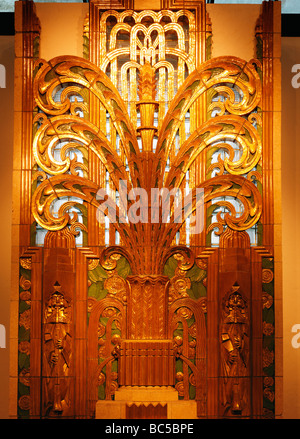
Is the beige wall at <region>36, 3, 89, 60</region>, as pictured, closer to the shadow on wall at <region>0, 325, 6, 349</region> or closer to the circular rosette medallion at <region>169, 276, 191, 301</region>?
the circular rosette medallion at <region>169, 276, 191, 301</region>

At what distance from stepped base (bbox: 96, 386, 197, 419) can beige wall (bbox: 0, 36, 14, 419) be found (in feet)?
3.70

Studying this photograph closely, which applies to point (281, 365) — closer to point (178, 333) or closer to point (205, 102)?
point (178, 333)

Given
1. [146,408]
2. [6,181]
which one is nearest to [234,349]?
[146,408]

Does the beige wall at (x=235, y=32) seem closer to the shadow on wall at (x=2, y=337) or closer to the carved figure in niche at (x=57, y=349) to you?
the carved figure in niche at (x=57, y=349)

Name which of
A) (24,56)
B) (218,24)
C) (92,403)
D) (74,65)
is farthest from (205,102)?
(92,403)

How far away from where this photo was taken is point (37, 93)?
7.39 meters

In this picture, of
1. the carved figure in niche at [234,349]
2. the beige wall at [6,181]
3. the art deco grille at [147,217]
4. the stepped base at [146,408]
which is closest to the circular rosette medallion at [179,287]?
the art deco grille at [147,217]

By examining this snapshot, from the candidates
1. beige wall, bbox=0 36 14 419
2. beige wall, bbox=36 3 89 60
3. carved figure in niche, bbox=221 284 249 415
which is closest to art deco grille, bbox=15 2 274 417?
carved figure in niche, bbox=221 284 249 415

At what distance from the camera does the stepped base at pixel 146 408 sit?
6.91m

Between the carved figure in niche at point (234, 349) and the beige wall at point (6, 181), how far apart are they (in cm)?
200

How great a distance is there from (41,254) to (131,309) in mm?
935

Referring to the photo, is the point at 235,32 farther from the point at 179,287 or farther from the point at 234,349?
the point at 234,349

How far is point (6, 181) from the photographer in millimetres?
7695

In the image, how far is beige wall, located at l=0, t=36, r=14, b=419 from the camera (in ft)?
24.7
